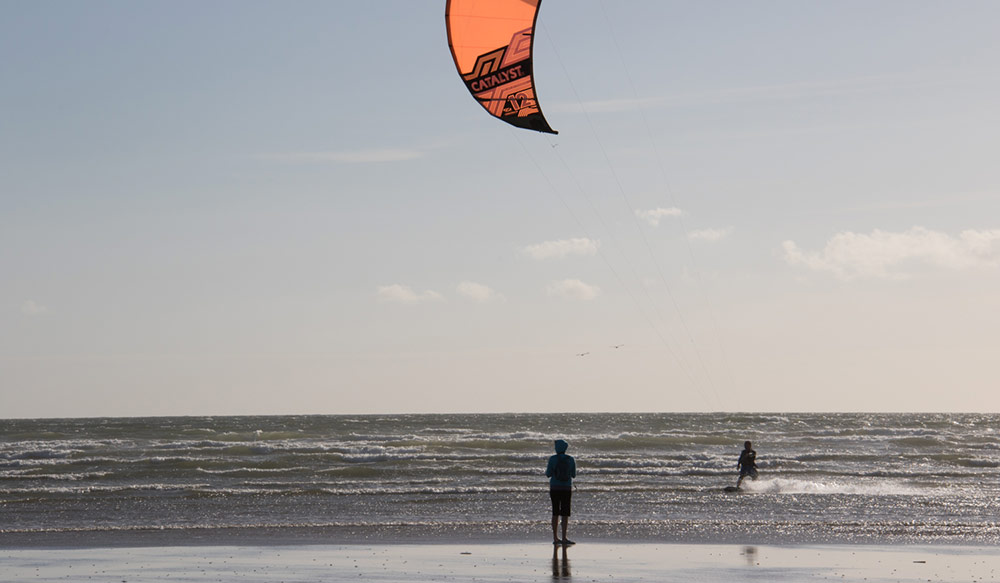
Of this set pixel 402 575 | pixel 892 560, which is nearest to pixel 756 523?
pixel 892 560

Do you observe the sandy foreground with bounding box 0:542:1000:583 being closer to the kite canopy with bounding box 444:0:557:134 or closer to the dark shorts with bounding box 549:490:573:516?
the dark shorts with bounding box 549:490:573:516

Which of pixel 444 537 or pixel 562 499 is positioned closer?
pixel 562 499

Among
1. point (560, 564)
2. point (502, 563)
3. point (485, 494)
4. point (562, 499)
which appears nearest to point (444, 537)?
point (562, 499)

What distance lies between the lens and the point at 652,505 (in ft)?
54.4

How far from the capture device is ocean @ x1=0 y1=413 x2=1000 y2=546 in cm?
1317

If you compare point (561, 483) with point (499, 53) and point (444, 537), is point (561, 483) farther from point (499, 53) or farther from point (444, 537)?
point (499, 53)

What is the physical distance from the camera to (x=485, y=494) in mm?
18359

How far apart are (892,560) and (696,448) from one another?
876 inches

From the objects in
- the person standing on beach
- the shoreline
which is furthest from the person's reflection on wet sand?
the shoreline

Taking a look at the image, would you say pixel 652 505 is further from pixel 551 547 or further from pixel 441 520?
pixel 551 547

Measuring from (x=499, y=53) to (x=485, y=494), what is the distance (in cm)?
850

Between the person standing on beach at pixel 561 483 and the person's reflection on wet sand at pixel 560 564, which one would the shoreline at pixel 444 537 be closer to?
the person standing on beach at pixel 561 483

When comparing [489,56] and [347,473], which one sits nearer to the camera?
[489,56]

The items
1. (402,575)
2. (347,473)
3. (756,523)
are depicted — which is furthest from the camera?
(347,473)
